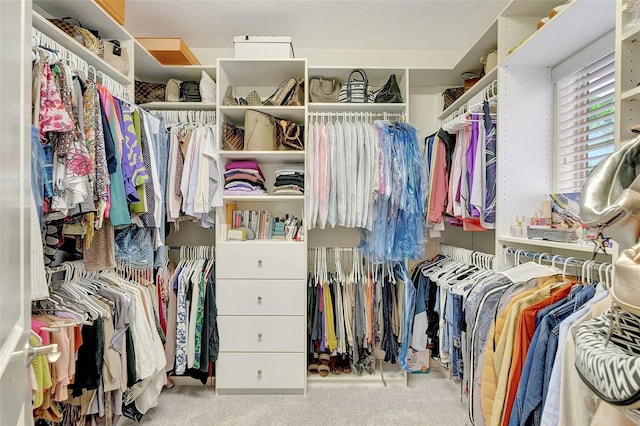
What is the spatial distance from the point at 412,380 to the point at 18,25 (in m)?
2.81

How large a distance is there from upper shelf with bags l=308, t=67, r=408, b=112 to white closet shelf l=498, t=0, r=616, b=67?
2.70ft

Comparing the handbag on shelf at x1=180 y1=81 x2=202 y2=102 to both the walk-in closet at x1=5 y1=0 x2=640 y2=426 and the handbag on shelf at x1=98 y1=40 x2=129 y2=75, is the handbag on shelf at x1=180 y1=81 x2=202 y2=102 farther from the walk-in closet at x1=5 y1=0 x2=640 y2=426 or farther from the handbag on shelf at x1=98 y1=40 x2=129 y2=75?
the handbag on shelf at x1=98 y1=40 x2=129 y2=75

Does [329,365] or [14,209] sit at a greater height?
[14,209]

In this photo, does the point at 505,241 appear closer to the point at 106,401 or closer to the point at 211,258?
the point at 211,258

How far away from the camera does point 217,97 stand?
2.43m

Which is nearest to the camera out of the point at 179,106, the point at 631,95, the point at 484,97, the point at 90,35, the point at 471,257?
the point at 631,95

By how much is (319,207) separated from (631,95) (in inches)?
66.9

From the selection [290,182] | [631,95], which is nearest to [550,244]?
[631,95]

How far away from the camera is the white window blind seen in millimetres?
1642

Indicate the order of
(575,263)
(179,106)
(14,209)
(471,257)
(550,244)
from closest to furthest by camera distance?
(14,209) → (575,263) → (550,244) → (471,257) → (179,106)

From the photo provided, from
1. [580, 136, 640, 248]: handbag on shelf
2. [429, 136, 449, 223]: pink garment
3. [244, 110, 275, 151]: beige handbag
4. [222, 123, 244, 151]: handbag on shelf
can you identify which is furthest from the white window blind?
[222, 123, 244, 151]: handbag on shelf

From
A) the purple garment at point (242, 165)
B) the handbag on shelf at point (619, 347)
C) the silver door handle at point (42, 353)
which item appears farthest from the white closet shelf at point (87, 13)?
the handbag on shelf at point (619, 347)

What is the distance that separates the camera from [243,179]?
2506 mm

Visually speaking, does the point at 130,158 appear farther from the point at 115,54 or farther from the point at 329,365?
the point at 329,365
